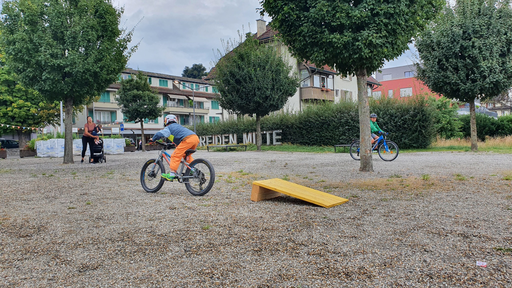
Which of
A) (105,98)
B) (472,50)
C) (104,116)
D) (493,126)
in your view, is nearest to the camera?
(472,50)

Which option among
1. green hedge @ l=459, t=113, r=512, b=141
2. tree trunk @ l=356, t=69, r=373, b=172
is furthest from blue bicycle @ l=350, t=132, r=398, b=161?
green hedge @ l=459, t=113, r=512, b=141

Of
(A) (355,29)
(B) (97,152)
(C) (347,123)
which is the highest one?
(A) (355,29)

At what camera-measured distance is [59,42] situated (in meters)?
13.0

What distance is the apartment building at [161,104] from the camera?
51.9 metres

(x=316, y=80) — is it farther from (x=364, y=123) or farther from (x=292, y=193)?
(x=292, y=193)

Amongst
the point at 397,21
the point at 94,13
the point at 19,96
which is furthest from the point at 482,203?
the point at 19,96

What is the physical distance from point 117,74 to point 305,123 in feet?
45.7

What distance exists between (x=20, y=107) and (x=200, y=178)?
125 feet

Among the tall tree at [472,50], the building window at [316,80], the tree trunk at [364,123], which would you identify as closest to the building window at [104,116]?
the building window at [316,80]

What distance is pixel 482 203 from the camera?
17.0 ft

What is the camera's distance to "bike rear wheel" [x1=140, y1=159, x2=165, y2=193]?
6898mm

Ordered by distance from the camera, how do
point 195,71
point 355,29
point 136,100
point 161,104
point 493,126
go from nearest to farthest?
point 355,29
point 493,126
point 136,100
point 161,104
point 195,71

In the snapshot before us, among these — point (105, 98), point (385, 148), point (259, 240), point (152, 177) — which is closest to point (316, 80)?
point (385, 148)

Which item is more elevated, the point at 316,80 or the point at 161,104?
the point at 161,104
